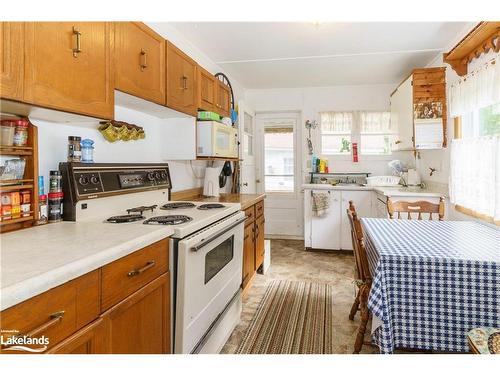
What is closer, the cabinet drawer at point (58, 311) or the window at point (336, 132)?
the cabinet drawer at point (58, 311)

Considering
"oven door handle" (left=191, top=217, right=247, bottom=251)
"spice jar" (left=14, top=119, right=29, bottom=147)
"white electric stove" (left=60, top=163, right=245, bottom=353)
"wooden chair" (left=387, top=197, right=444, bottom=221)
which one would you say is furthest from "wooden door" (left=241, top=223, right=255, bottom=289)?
"spice jar" (left=14, top=119, right=29, bottom=147)

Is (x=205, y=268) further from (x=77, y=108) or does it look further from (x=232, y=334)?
(x=77, y=108)

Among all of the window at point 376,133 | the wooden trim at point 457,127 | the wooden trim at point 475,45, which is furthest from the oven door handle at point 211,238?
the window at point 376,133

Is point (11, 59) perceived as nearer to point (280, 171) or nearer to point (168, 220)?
point (168, 220)

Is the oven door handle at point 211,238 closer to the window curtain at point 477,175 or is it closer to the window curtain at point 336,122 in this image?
the window curtain at point 477,175

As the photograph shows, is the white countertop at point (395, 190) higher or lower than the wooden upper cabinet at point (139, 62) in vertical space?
lower

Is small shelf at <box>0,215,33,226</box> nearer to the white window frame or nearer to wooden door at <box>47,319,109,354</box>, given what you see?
wooden door at <box>47,319,109,354</box>

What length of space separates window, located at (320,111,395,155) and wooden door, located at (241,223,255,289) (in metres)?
2.46

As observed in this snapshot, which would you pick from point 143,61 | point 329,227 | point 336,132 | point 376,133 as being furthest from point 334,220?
point 143,61

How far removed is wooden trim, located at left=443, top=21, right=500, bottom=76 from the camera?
2.06 meters

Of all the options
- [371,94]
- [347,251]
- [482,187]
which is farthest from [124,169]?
[371,94]

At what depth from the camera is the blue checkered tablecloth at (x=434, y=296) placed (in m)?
1.31

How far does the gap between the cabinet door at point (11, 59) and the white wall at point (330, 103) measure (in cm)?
415

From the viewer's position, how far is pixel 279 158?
5090mm
